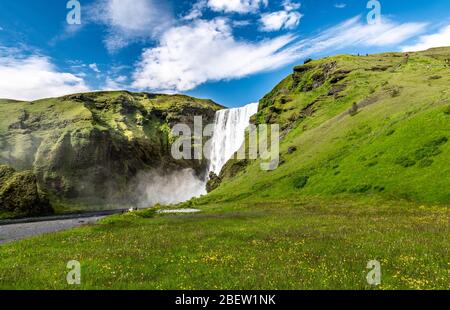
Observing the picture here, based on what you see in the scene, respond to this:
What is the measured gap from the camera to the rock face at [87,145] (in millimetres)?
145625

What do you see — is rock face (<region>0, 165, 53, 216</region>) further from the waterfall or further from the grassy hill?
the grassy hill

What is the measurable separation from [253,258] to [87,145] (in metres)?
150

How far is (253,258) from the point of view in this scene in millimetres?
17719

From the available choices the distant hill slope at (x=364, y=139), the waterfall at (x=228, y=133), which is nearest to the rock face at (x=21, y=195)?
the distant hill slope at (x=364, y=139)

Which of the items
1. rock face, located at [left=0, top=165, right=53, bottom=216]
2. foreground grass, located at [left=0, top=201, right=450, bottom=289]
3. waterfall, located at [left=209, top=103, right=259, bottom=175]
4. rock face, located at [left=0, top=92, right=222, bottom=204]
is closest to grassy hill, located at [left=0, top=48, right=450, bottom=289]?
foreground grass, located at [left=0, top=201, right=450, bottom=289]

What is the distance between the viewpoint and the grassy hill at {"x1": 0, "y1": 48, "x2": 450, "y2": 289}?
571 inches

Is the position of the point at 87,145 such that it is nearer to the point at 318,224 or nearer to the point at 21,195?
the point at 21,195

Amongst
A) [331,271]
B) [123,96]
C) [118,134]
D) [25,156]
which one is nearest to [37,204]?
[25,156]

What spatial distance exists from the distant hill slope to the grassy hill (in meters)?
0.28

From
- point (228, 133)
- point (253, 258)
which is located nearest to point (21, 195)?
point (228, 133)

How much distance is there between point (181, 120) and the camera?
195 metres

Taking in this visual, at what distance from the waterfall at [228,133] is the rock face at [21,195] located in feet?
194

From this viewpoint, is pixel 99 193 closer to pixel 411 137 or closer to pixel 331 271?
pixel 411 137

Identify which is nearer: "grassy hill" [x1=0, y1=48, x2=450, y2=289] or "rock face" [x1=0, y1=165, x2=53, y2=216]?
"grassy hill" [x1=0, y1=48, x2=450, y2=289]
